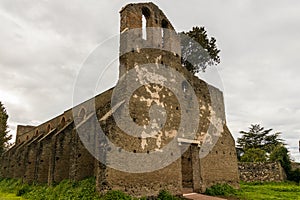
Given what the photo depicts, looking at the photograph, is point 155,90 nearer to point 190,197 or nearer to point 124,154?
point 124,154

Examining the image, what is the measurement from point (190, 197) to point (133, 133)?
4.67 m

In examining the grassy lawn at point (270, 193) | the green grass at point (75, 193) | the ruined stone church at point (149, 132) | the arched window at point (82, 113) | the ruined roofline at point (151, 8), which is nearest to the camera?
the green grass at point (75, 193)

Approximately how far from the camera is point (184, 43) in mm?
23109

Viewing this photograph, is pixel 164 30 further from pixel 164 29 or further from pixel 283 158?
pixel 283 158

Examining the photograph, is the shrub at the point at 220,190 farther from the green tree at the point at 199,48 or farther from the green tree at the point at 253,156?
the green tree at the point at 253,156

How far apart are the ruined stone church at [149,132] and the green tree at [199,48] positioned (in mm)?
5233

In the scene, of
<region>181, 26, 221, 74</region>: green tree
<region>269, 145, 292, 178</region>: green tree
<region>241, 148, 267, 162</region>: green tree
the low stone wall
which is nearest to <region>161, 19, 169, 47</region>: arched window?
<region>181, 26, 221, 74</region>: green tree

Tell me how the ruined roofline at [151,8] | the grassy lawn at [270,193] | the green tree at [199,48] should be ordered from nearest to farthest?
the grassy lawn at [270,193] → the ruined roofline at [151,8] → the green tree at [199,48]

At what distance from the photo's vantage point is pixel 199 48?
904 inches

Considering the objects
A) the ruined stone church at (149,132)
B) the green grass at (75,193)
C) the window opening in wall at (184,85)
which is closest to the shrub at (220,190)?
the ruined stone church at (149,132)

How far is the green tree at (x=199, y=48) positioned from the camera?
23.1 metres

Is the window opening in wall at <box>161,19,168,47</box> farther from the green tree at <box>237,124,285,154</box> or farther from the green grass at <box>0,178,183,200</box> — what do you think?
the green tree at <box>237,124,285,154</box>

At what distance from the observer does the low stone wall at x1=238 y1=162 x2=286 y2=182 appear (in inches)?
931

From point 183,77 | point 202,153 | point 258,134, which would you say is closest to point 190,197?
point 202,153
